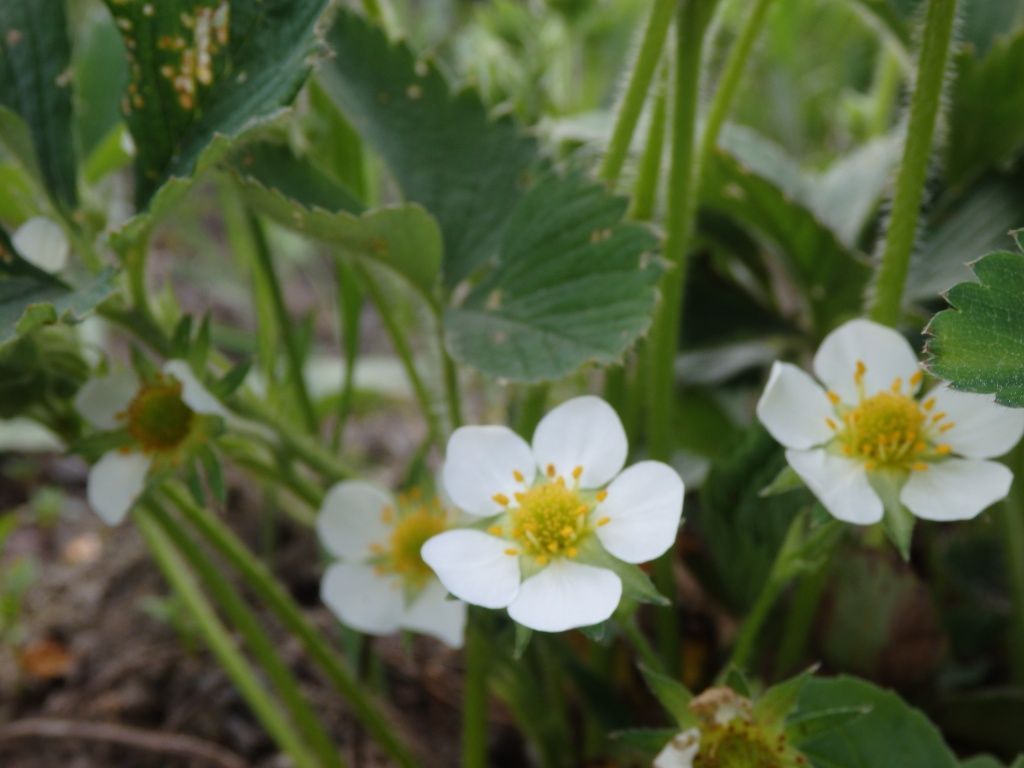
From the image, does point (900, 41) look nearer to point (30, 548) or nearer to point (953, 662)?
point (953, 662)

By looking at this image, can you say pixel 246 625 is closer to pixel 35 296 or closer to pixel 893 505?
pixel 35 296

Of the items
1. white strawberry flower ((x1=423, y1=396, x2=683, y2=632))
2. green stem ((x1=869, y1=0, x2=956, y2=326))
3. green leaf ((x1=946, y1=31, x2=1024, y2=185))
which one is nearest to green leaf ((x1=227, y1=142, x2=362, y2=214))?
white strawberry flower ((x1=423, y1=396, x2=683, y2=632))

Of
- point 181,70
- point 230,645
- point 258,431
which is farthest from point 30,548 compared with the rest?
point 181,70

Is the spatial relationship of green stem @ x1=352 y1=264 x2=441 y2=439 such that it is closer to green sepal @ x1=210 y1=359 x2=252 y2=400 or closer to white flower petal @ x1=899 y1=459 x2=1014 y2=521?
green sepal @ x1=210 y1=359 x2=252 y2=400

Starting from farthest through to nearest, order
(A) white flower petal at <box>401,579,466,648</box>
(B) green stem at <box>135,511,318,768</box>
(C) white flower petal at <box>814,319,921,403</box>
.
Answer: (B) green stem at <box>135,511,318,768</box>, (A) white flower petal at <box>401,579,466,648</box>, (C) white flower petal at <box>814,319,921,403</box>

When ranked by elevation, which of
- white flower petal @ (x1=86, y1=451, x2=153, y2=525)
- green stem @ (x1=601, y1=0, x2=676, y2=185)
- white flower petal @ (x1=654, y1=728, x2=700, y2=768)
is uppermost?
green stem @ (x1=601, y1=0, x2=676, y2=185)

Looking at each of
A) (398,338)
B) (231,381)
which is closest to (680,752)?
(231,381)
